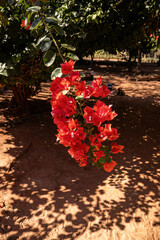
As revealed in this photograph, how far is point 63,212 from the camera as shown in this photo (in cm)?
397

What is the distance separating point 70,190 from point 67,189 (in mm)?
80

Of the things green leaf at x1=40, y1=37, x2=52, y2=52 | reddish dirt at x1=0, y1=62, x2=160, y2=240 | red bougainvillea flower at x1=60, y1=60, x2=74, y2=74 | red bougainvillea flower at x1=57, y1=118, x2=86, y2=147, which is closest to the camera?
red bougainvillea flower at x1=57, y1=118, x2=86, y2=147

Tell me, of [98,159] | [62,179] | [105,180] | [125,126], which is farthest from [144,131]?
[98,159]

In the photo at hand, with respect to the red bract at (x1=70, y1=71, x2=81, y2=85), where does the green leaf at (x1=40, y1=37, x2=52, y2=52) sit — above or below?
above

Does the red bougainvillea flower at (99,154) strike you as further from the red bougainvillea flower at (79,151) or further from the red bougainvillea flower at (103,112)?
the red bougainvillea flower at (103,112)

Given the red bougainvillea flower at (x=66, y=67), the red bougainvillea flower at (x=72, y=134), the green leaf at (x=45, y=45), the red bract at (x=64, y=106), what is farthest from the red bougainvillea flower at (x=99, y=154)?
the green leaf at (x=45, y=45)

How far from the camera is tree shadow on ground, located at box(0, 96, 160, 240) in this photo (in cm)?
371

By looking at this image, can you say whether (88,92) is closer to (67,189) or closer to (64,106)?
(64,106)

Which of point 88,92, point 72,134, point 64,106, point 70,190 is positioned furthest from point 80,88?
point 70,190

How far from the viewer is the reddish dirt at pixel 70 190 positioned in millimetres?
3633

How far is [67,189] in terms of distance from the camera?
179 inches

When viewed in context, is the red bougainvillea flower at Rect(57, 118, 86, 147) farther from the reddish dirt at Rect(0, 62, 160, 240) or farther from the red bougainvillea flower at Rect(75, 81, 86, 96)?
the reddish dirt at Rect(0, 62, 160, 240)

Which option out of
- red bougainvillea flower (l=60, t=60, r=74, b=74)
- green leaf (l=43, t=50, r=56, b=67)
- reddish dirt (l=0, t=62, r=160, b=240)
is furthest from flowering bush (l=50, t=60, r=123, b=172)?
reddish dirt (l=0, t=62, r=160, b=240)

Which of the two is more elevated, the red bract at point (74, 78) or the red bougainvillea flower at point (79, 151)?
the red bract at point (74, 78)
